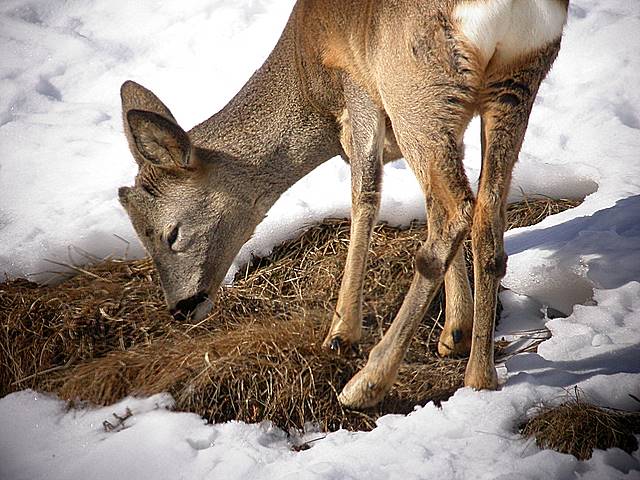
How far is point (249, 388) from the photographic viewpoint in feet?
14.6

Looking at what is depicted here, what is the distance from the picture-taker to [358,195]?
508cm

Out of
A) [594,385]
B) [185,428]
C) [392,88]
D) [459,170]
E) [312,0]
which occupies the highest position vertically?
[312,0]

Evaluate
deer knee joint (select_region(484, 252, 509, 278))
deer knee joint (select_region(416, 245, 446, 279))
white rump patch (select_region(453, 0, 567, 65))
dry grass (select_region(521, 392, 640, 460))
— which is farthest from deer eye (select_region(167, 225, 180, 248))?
dry grass (select_region(521, 392, 640, 460))

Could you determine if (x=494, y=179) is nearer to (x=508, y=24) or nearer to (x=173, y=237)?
(x=508, y=24)

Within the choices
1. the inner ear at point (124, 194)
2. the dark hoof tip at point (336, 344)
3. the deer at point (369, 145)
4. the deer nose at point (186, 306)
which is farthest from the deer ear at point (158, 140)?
the dark hoof tip at point (336, 344)

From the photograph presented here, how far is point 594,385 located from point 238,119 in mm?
2515

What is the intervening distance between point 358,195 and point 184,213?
0.99 m

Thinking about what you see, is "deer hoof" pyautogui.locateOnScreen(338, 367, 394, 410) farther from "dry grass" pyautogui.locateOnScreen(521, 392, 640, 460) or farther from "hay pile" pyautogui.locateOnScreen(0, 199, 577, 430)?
"dry grass" pyautogui.locateOnScreen(521, 392, 640, 460)

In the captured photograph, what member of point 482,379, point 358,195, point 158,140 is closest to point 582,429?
point 482,379

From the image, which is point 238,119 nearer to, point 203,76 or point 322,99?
point 322,99

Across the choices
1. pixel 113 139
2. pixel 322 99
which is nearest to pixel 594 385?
pixel 322 99

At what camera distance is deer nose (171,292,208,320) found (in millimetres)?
5094

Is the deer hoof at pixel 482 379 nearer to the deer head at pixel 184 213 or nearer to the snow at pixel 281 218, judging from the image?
the snow at pixel 281 218

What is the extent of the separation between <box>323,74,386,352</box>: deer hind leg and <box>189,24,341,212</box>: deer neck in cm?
22
